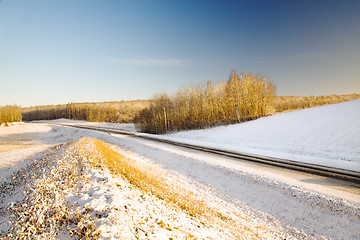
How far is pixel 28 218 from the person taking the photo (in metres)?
3.32

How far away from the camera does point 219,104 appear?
28906mm

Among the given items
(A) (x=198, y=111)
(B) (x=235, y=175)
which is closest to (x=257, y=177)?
(B) (x=235, y=175)

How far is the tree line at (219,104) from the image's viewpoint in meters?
28.5

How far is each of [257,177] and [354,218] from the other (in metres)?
3.16

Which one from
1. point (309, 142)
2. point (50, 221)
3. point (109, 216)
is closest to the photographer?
point (50, 221)

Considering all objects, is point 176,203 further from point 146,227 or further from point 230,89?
point 230,89

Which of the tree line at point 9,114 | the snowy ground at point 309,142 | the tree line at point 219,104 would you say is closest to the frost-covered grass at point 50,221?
the snowy ground at point 309,142

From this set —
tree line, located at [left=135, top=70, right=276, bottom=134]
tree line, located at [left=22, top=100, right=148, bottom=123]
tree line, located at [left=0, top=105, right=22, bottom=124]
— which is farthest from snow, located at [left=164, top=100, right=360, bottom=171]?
tree line, located at [left=0, top=105, right=22, bottom=124]

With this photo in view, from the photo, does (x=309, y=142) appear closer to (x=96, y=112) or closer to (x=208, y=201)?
(x=208, y=201)

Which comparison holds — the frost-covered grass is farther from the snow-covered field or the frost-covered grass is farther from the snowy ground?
the snowy ground

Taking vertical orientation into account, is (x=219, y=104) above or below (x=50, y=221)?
above

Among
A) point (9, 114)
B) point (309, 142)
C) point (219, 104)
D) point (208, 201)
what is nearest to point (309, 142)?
point (309, 142)

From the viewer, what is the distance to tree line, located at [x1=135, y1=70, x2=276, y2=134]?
2850 cm

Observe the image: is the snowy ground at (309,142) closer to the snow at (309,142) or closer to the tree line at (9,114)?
the snow at (309,142)
